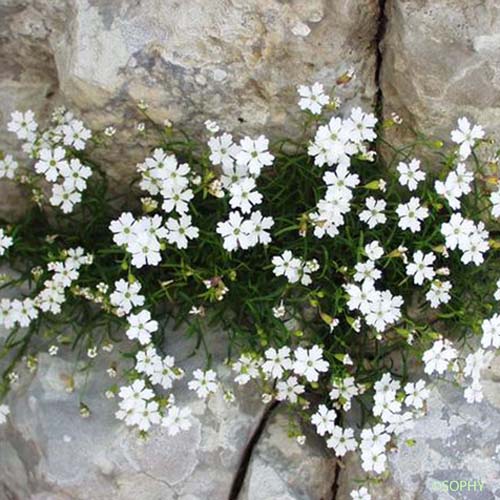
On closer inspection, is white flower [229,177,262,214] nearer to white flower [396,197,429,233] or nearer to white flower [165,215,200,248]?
white flower [165,215,200,248]

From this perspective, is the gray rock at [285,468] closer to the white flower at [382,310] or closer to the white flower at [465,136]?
the white flower at [382,310]

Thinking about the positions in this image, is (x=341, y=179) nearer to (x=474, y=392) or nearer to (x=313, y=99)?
(x=313, y=99)

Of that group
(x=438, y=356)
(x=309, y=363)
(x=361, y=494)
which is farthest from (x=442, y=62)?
(x=361, y=494)

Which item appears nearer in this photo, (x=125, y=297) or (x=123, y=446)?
(x=125, y=297)

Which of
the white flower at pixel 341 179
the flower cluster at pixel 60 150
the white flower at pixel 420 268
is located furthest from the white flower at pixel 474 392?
the flower cluster at pixel 60 150

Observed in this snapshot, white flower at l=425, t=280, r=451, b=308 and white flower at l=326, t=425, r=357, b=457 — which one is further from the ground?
white flower at l=425, t=280, r=451, b=308

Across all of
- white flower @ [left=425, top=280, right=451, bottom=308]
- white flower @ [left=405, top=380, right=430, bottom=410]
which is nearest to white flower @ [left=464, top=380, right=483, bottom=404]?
white flower @ [left=405, top=380, right=430, bottom=410]

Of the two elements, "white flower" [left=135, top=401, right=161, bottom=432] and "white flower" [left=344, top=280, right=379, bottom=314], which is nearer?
"white flower" [left=344, top=280, right=379, bottom=314]
